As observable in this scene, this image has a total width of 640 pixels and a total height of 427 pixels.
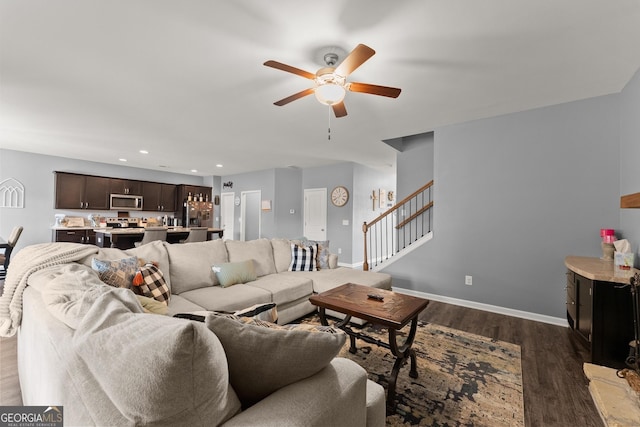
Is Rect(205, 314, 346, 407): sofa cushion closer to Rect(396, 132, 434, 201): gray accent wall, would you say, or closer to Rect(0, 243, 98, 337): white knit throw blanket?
Rect(0, 243, 98, 337): white knit throw blanket

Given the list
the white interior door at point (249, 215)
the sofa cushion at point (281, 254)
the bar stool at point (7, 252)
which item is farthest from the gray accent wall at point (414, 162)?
the bar stool at point (7, 252)

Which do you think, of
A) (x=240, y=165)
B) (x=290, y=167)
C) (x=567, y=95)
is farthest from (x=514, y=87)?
(x=240, y=165)

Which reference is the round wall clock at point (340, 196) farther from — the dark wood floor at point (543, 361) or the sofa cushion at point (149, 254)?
the sofa cushion at point (149, 254)

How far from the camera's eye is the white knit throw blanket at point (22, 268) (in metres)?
1.67

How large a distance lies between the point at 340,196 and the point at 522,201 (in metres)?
3.82

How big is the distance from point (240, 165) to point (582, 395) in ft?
22.7

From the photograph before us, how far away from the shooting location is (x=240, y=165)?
6.94 metres

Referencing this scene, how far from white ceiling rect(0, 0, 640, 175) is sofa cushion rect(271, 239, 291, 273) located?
1.72 meters

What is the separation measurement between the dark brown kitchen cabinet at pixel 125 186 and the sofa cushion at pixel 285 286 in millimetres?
5964

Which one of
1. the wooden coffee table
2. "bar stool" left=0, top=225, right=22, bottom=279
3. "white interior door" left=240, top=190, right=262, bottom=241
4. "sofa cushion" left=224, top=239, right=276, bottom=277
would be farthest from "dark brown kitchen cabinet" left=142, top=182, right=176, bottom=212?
the wooden coffee table

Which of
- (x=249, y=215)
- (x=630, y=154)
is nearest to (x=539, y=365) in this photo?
(x=630, y=154)

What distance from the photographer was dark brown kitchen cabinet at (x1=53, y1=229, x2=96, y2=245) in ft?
18.0

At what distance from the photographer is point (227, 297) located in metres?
2.44

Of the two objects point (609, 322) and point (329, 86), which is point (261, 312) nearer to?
point (329, 86)
